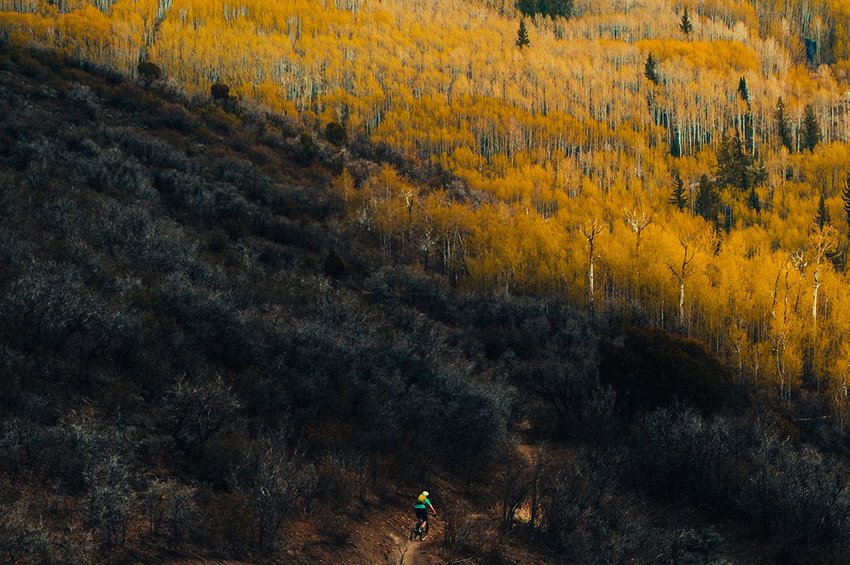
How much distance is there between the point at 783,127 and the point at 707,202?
36.4m

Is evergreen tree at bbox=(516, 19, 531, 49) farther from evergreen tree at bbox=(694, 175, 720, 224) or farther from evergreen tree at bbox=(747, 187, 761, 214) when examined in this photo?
evergreen tree at bbox=(747, 187, 761, 214)

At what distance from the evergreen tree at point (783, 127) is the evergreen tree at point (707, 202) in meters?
30.7


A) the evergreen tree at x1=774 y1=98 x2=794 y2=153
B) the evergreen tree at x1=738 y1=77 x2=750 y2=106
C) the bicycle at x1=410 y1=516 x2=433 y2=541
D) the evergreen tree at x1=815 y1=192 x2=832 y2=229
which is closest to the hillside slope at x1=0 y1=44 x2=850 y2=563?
the bicycle at x1=410 y1=516 x2=433 y2=541

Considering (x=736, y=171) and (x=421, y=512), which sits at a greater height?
(x=736, y=171)

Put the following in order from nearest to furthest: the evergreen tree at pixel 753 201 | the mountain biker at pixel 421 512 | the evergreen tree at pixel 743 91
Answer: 1. the mountain biker at pixel 421 512
2. the evergreen tree at pixel 753 201
3. the evergreen tree at pixel 743 91

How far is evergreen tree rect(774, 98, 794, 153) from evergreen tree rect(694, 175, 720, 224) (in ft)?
101

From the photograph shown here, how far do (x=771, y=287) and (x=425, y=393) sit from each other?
56738 mm

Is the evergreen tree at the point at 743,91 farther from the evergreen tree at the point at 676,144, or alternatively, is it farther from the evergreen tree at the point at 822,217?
the evergreen tree at the point at 822,217

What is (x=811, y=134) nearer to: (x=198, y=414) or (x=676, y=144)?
(x=676, y=144)

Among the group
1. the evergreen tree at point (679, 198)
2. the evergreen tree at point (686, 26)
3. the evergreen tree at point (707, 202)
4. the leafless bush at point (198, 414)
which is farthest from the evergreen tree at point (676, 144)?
the leafless bush at point (198, 414)

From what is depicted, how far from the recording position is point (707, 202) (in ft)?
291

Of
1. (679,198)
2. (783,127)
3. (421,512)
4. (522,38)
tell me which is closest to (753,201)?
(679,198)

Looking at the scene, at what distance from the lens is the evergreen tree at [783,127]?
363 feet

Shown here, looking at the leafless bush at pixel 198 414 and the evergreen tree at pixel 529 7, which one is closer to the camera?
the leafless bush at pixel 198 414
